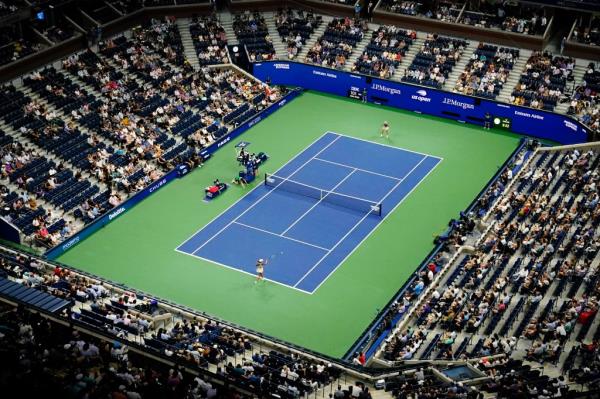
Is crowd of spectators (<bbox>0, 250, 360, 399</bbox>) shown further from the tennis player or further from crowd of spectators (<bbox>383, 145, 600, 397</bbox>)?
the tennis player

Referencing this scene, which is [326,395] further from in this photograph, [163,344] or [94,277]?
[94,277]

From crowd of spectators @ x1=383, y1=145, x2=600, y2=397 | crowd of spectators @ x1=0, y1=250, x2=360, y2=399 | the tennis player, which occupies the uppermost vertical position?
crowd of spectators @ x1=383, y1=145, x2=600, y2=397

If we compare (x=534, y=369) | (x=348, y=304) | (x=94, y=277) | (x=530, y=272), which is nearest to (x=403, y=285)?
(x=348, y=304)

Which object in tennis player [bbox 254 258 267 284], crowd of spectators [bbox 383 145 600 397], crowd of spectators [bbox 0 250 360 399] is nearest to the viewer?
crowd of spectators [bbox 0 250 360 399]

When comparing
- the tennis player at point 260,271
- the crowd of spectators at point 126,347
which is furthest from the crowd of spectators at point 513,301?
the tennis player at point 260,271

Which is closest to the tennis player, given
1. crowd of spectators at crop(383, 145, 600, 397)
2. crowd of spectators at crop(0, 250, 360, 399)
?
crowd of spectators at crop(0, 250, 360, 399)

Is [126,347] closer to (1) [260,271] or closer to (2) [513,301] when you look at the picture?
(1) [260,271]

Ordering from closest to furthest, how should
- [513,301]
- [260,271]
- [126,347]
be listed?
[126,347] → [513,301] → [260,271]

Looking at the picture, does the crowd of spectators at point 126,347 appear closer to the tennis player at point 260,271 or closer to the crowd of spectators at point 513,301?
the crowd of spectators at point 513,301

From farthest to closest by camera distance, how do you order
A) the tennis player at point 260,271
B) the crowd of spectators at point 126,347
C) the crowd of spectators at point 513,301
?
the tennis player at point 260,271, the crowd of spectators at point 513,301, the crowd of spectators at point 126,347

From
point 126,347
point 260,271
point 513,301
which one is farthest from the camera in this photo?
point 260,271

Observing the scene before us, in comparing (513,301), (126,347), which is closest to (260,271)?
(513,301)
